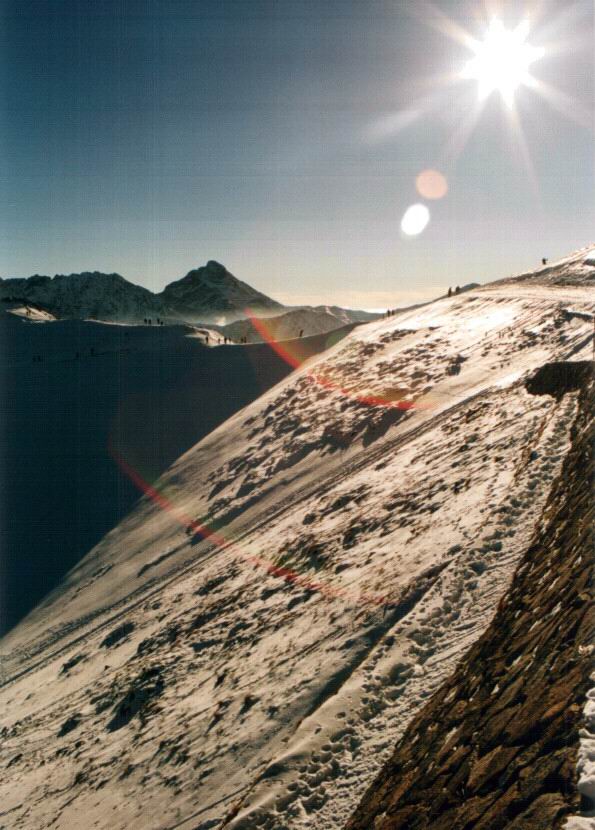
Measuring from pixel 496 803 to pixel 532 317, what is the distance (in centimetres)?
2048

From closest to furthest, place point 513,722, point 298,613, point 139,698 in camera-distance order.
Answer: point 513,722
point 298,613
point 139,698

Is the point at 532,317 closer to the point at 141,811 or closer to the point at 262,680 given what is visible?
the point at 262,680

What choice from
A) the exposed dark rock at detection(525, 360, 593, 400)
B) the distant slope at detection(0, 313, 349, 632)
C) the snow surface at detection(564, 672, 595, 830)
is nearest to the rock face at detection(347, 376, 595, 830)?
the snow surface at detection(564, 672, 595, 830)

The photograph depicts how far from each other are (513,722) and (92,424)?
35.7m

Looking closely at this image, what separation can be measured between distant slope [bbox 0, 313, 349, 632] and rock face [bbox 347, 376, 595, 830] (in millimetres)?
20735

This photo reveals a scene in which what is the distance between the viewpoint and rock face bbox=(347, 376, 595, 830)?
9.89 feet

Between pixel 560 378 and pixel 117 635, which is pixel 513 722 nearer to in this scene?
pixel 560 378

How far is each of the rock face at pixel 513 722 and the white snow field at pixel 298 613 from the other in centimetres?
57

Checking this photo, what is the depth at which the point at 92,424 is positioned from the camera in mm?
35469

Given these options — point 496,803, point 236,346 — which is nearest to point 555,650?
point 496,803

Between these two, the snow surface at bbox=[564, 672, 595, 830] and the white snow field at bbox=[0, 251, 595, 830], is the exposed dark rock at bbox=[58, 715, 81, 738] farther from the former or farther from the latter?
the snow surface at bbox=[564, 672, 595, 830]

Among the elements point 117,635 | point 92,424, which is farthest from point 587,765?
point 92,424

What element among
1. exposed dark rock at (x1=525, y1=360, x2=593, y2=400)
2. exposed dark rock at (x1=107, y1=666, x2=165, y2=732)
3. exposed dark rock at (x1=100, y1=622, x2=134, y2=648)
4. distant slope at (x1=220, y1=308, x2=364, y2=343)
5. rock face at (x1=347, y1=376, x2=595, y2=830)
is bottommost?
exposed dark rock at (x1=100, y1=622, x2=134, y2=648)

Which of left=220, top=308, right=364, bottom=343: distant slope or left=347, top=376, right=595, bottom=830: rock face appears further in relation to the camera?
left=220, top=308, right=364, bottom=343: distant slope
